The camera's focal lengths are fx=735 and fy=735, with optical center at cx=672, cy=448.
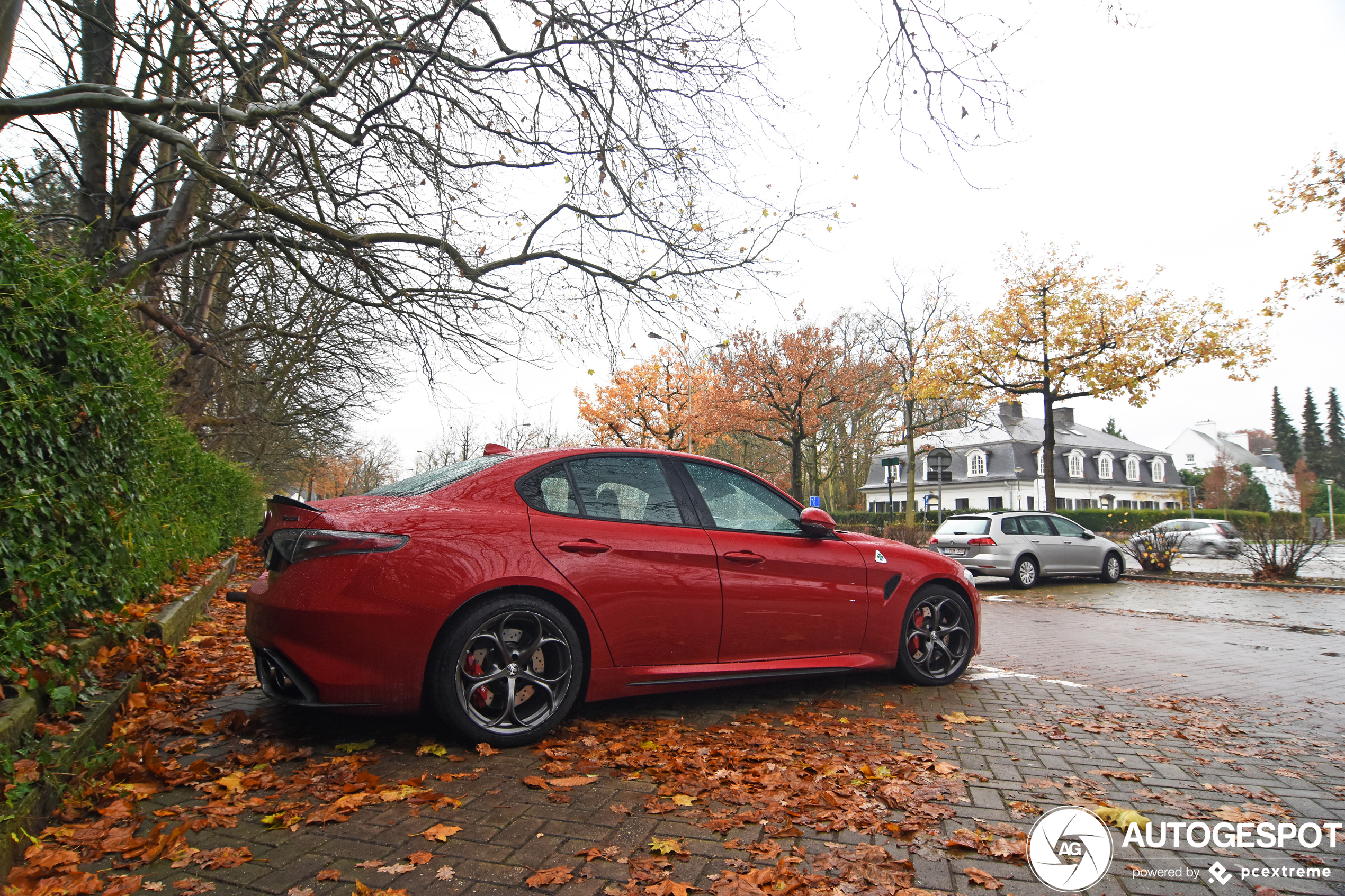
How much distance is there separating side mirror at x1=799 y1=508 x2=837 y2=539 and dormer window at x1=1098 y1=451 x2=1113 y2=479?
6243 cm

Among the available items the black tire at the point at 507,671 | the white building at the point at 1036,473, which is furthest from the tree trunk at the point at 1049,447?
the white building at the point at 1036,473

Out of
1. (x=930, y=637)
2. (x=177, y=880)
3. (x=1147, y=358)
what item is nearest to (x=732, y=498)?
(x=930, y=637)

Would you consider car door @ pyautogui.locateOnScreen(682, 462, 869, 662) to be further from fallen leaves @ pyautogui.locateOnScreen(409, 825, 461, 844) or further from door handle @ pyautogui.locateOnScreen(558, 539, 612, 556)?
fallen leaves @ pyautogui.locateOnScreen(409, 825, 461, 844)

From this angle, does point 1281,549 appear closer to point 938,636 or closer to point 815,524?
point 938,636

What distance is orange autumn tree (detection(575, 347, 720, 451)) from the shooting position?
41375 mm

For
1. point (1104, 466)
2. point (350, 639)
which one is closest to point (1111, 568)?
point (350, 639)

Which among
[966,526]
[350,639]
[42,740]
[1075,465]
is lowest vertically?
[42,740]

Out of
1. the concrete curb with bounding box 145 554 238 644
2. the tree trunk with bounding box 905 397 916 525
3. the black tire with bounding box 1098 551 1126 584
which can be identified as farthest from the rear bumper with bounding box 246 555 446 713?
the tree trunk with bounding box 905 397 916 525

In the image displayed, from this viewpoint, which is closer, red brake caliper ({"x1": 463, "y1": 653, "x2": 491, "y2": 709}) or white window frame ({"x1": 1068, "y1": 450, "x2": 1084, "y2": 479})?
red brake caliper ({"x1": 463, "y1": 653, "x2": 491, "y2": 709})

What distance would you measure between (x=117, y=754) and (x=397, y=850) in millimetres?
1555

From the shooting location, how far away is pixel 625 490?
420 cm

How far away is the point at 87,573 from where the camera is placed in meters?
3.70

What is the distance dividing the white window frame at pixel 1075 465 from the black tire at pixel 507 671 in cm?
6154

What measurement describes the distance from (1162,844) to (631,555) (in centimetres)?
251
